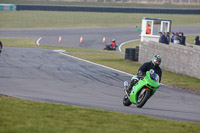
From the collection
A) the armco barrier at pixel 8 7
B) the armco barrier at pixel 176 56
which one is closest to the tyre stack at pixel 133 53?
the armco barrier at pixel 176 56

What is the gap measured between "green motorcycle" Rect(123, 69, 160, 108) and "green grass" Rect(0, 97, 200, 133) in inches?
66.3

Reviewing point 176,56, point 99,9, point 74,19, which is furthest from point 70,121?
point 99,9

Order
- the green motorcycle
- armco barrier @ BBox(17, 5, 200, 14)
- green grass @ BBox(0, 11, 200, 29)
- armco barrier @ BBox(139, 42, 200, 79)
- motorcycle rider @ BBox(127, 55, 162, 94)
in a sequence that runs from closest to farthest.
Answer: the green motorcycle → motorcycle rider @ BBox(127, 55, 162, 94) → armco barrier @ BBox(139, 42, 200, 79) → green grass @ BBox(0, 11, 200, 29) → armco barrier @ BBox(17, 5, 200, 14)

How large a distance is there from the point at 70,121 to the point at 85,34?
4529 cm

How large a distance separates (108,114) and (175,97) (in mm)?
6011

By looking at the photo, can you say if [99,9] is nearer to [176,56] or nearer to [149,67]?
[176,56]

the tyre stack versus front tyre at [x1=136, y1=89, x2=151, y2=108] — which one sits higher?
front tyre at [x1=136, y1=89, x2=151, y2=108]

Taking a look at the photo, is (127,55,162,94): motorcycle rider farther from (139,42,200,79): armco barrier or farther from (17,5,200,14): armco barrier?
(17,5,200,14): armco barrier

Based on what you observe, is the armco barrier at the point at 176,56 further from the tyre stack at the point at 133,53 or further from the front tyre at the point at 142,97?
the front tyre at the point at 142,97

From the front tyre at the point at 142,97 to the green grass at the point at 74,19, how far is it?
4970cm

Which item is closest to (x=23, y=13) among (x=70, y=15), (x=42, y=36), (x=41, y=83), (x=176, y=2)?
(x=70, y=15)

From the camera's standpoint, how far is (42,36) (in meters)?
50.9

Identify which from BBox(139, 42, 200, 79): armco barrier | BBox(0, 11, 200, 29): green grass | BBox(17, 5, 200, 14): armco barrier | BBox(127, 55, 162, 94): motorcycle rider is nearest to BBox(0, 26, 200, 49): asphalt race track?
BBox(0, 11, 200, 29): green grass

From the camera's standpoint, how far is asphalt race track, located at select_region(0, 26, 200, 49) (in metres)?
46.5
